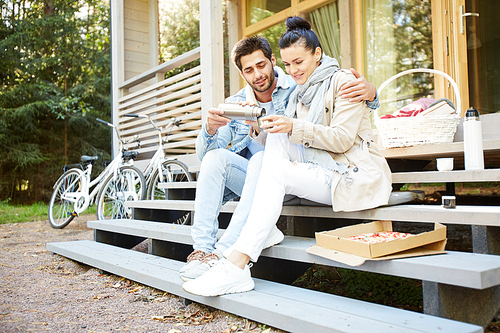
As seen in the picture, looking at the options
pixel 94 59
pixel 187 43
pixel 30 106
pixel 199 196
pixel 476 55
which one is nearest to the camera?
pixel 199 196

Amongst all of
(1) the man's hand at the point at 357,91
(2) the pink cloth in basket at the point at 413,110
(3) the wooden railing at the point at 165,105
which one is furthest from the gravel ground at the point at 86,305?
(3) the wooden railing at the point at 165,105

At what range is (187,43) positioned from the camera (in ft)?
28.4

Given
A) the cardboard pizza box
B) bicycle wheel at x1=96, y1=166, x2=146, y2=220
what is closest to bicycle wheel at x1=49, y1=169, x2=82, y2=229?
bicycle wheel at x1=96, y1=166, x2=146, y2=220

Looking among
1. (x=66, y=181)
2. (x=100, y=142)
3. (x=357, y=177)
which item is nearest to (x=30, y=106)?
(x=100, y=142)

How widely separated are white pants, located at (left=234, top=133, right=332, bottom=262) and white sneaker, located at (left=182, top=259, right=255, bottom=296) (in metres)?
0.08

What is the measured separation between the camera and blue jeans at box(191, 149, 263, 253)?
1.82 meters

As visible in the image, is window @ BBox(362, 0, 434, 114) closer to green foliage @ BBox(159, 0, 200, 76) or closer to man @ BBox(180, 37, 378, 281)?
man @ BBox(180, 37, 378, 281)

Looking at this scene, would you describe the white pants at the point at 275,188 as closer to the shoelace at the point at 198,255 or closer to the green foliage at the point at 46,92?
the shoelace at the point at 198,255

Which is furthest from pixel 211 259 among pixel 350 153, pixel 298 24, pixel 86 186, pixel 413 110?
pixel 86 186

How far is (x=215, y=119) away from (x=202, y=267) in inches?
27.3

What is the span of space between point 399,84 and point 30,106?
8.37m

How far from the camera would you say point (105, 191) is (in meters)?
4.23

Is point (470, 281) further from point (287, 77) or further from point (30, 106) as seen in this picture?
point (30, 106)

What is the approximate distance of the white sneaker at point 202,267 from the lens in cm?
178
